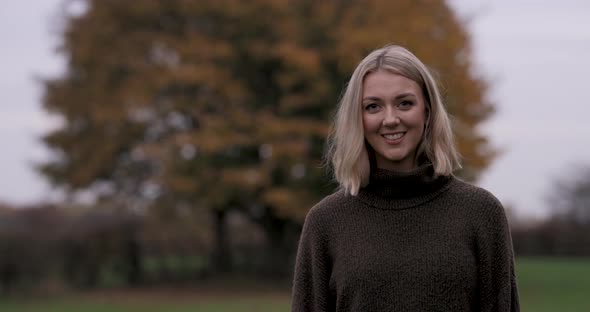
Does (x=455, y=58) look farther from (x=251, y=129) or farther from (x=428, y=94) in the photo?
(x=428, y=94)

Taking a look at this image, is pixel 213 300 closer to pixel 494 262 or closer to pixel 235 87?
pixel 235 87

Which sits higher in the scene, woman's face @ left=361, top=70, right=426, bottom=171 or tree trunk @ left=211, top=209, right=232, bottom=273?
tree trunk @ left=211, top=209, right=232, bottom=273

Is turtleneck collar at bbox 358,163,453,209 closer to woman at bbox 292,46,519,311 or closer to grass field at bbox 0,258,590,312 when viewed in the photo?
woman at bbox 292,46,519,311

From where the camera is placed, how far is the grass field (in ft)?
64.6

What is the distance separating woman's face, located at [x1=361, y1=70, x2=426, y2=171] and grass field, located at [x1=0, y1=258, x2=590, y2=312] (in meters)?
15.8

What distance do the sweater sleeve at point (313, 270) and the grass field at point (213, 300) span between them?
51.2 feet

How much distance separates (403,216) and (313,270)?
345 mm

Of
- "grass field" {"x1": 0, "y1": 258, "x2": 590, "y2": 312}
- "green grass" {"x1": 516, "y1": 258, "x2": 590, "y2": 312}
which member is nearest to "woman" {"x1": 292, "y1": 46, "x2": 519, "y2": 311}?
"grass field" {"x1": 0, "y1": 258, "x2": 590, "y2": 312}

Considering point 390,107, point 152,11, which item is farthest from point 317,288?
point 152,11

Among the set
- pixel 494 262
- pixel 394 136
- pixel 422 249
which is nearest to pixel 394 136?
pixel 394 136

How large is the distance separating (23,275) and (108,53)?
5861mm

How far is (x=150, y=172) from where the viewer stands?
86.1 ft

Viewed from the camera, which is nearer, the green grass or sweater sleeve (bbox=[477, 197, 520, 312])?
sweater sleeve (bbox=[477, 197, 520, 312])

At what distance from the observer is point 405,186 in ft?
9.43
